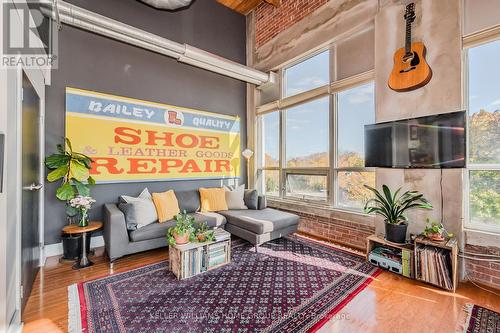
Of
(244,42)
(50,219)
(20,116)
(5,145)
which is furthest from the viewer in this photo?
(244,42)

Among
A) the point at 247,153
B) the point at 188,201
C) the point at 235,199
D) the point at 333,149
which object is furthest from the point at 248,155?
the point at 333,149

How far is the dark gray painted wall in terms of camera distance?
331 cm

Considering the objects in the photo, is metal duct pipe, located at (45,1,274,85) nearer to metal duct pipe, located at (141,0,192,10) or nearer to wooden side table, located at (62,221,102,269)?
metal duct pipe, located at (141,0,192,10)

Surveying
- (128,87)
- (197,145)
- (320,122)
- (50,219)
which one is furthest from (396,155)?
(50,219)

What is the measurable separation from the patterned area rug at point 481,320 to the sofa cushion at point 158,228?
2951mm

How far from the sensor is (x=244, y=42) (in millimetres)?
5434

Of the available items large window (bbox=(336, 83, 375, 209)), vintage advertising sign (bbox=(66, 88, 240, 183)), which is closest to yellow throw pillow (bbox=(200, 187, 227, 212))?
vintage advertising sign (bbox=(66, 88, 240, 183))

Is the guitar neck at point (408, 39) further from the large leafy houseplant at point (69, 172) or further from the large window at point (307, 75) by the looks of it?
the large leafy houseplant at point (69, 172)

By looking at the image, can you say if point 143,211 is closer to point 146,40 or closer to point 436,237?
point 146,40

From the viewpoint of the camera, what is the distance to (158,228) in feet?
10.4

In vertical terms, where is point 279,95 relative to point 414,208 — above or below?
above

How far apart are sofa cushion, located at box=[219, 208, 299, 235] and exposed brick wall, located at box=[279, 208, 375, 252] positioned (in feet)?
1.87

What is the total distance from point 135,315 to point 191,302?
465mm

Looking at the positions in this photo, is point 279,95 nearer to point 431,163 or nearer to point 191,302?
point 431,163
